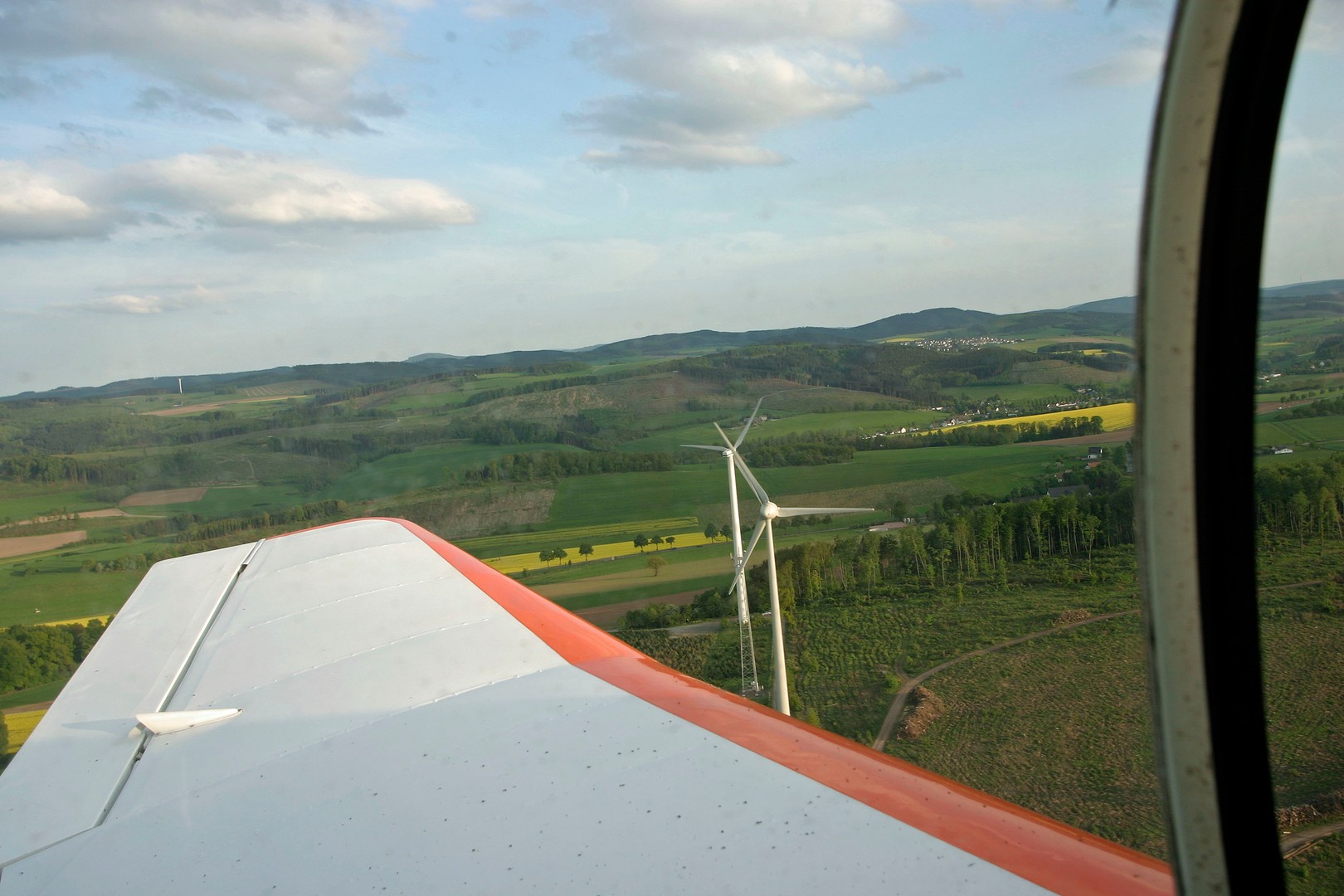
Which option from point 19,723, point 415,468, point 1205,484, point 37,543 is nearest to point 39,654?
point 19,723

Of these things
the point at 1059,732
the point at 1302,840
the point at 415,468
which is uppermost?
the point at 1302,840

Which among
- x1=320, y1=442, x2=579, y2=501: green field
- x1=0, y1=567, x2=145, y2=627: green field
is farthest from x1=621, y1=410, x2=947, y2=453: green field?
x1=0, y1=567, x2=145, y2=627: green field

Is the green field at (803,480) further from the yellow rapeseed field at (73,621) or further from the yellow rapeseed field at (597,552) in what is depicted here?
the yellow rapeseed field at (73,621)

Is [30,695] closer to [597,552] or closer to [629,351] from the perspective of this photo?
[597,552]

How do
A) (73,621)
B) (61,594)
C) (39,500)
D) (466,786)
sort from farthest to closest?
(39,500) → (61,594) → (73,621) → (466,786)

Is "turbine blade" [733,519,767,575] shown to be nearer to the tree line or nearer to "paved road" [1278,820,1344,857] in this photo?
"paved road" [1278,820,1344,857]

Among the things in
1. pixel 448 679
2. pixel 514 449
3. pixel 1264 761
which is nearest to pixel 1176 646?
pixel 1264 761

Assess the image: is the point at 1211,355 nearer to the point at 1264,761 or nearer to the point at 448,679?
the point at 1264,761
